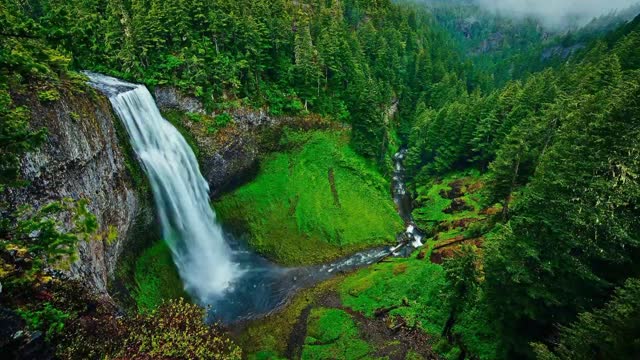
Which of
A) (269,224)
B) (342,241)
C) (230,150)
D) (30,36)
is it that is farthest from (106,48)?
(30,36)

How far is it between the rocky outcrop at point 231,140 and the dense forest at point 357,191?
1068 millimetres

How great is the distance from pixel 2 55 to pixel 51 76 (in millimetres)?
19626

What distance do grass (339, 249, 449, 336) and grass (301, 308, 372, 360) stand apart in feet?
7.05

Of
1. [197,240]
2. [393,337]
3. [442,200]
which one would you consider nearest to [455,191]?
[442,200]

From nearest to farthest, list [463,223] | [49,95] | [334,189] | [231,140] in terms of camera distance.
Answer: [49,95] → [463,223] → [231,140] → [334,189]

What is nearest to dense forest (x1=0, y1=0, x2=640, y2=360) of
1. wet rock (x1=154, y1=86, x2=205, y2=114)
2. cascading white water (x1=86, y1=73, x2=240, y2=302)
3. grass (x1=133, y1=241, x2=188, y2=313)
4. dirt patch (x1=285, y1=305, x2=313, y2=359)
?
dirt patch (x1=285, y1=305, x2=313, y2=359)

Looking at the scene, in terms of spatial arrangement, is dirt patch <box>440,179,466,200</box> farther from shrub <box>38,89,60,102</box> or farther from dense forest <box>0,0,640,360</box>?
shrub <box>38,89,60,102</box>

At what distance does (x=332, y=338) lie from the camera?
1204 inches

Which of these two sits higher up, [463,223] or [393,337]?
[463,223]

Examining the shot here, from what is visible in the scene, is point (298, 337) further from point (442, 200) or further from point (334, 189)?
point (442, 200)

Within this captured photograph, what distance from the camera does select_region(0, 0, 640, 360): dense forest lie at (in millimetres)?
12203

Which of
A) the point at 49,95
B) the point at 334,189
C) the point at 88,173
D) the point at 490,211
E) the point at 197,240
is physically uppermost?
the point at 49,95

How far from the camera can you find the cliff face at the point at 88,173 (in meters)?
21.6

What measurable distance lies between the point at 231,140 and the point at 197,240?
14.1 m
